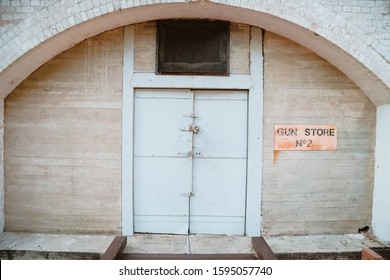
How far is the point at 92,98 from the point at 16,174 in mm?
1509

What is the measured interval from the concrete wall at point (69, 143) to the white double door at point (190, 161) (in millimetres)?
362

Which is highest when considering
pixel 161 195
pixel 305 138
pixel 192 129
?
pixel 192 129

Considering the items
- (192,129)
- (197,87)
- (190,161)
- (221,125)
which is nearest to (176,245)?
(190,161)

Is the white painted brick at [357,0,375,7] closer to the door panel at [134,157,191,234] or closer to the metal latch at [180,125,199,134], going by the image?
the metal latch at [180,125,199,134]

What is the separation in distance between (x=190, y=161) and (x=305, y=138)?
1.65 m

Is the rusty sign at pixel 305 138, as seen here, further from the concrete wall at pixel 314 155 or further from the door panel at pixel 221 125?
the door panel at pixel 221 125

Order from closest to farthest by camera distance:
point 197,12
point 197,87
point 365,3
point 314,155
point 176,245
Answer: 1. point 365,3
2. point 197,12
3. point 176,245
4. point 197,87
5. point 314,155

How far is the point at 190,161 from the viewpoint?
15.3 feet

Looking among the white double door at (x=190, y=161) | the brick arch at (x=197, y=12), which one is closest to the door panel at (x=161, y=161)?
the white double door at (x=190, y=161)

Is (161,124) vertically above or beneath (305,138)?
above

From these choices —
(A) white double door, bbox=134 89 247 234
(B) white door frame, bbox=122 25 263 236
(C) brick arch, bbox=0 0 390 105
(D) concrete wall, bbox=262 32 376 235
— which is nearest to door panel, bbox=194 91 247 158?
(A) white double door, bbox=134 89 247 234

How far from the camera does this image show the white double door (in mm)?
4641

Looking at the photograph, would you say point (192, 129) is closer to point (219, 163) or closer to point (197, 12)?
point (219, 163)
